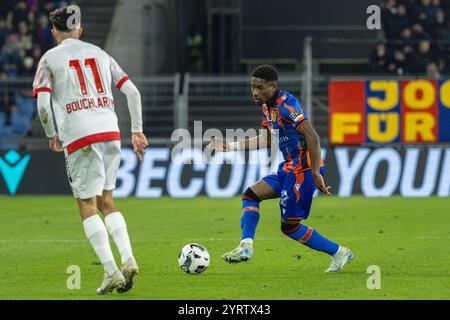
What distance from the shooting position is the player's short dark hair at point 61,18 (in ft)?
28.5

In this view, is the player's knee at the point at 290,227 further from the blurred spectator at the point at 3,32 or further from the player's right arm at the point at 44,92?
the blurred spectator at the point at 3,32

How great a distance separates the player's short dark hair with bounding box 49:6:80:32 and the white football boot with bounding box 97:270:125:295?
203 cm

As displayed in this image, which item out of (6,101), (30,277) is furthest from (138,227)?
(6,101)

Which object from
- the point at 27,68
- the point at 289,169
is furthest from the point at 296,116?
the point at 27,68

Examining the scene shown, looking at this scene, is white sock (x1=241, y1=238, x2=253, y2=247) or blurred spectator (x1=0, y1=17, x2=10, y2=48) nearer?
white sock (x1=241, y1=238, x2=253, y2=247)

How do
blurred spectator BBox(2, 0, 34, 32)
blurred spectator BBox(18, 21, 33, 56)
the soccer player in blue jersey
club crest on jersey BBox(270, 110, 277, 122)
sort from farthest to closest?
blurred spectator BBox(2, 0, 34, 32), blurred spectator BBox(18, 21, 33, 56), club crest on jersey BBox(270, 110, 277, 122), the soccer player in blue jersey

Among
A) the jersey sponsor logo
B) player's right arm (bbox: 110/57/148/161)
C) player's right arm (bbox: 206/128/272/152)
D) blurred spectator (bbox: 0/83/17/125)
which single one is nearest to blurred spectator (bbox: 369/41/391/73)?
the jersey sponsor logo

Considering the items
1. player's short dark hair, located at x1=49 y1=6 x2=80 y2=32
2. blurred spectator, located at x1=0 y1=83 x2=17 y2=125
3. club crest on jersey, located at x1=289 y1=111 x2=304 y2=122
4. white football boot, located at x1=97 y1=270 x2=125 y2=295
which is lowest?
blurred spectator, located at x1=0 y1=83 x2=17 y2=125

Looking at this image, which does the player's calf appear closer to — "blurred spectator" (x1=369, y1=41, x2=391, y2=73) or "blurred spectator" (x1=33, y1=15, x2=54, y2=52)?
"blurred spectator" (x1=369, y1=41, x2=391, y2=73)

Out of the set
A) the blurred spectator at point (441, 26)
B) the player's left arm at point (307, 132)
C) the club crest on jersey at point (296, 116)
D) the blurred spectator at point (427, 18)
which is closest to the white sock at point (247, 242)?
the player's left arm at point (307, 132)

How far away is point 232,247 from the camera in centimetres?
1257

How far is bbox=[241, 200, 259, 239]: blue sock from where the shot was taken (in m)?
10.3

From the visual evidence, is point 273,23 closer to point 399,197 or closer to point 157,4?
point 157,4

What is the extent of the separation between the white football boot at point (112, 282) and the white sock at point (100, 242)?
48 millimetres
